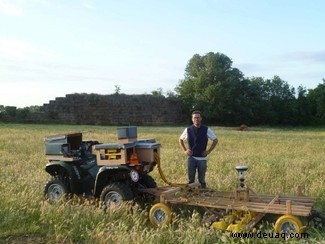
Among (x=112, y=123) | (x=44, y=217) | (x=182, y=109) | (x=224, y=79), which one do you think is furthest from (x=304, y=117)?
(x=44, y=217)

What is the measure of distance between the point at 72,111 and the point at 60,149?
34660mm

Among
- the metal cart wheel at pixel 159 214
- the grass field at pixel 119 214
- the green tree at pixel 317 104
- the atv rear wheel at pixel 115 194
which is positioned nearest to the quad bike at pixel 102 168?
the atv rear wheel at pixel 115 194

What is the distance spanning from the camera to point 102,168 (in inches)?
264

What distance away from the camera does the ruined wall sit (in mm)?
40875

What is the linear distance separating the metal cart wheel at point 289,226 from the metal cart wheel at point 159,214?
145 cm

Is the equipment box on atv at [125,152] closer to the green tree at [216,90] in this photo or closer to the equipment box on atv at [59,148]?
the equipment box on atv at [59,148]

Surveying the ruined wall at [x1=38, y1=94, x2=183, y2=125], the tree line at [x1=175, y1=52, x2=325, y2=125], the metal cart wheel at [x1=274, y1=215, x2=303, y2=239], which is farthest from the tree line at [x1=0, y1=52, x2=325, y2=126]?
the metal cart wheel at [x1=274, y1=215, x2=303, y2=239]

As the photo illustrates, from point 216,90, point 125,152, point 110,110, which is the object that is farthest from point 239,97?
point 125,152

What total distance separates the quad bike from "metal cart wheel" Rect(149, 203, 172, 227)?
1.83ft

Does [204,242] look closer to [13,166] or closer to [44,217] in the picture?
[44,217]

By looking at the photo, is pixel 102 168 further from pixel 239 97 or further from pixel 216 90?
pixel 239 97

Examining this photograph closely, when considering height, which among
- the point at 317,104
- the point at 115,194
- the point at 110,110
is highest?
the point at 317,104

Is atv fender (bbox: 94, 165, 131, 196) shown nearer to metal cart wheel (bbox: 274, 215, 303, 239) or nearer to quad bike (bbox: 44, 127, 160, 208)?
quad bike (bbox: 44, 127, 160, 208)

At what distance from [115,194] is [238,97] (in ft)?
145
